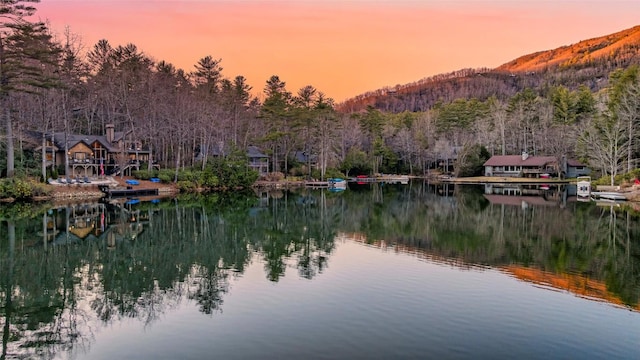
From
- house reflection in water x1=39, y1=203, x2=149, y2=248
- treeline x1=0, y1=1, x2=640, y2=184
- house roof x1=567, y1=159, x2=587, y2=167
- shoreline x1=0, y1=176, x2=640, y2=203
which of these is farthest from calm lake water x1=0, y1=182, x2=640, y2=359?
house roof x1=567, y1=159, x2=587, y2=167

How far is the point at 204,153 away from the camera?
6091 cm

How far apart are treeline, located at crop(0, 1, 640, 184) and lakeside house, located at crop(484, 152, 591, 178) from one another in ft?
7.63

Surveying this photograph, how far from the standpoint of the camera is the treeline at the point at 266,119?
147 feet

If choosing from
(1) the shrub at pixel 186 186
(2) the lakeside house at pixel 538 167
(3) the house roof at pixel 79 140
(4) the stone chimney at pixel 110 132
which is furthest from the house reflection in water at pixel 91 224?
(2) the lakeside house at pixel 538 167

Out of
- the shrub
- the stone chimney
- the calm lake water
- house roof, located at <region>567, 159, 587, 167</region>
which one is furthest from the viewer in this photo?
house roof, located at <region>567, 159, 587, 167</region>

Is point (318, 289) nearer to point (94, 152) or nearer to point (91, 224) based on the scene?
point (91, 224)

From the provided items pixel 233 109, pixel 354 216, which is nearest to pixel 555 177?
pixel 233 109

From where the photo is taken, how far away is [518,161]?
7900 centimetres

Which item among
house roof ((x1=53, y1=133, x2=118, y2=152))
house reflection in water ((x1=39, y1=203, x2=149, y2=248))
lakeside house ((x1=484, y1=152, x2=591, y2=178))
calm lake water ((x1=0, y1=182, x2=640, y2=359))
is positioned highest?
house roof ((x1=53, y1=133, x2=118, y2=152))

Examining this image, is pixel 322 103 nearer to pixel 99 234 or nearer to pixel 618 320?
pixel 99 234

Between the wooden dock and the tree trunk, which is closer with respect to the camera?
the tree trunk

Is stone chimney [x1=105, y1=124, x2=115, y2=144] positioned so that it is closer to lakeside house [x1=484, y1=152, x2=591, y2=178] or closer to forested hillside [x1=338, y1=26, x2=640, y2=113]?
lakeside house [x1=484, y1=152, x2=591, y2=178]

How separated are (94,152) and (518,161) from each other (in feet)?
197

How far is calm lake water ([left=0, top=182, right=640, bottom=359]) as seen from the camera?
1066 centimetres
